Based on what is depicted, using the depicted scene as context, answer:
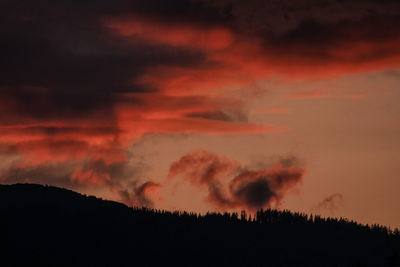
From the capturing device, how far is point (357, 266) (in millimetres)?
132750

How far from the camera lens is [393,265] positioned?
135875 mm

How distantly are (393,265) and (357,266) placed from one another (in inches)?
318
